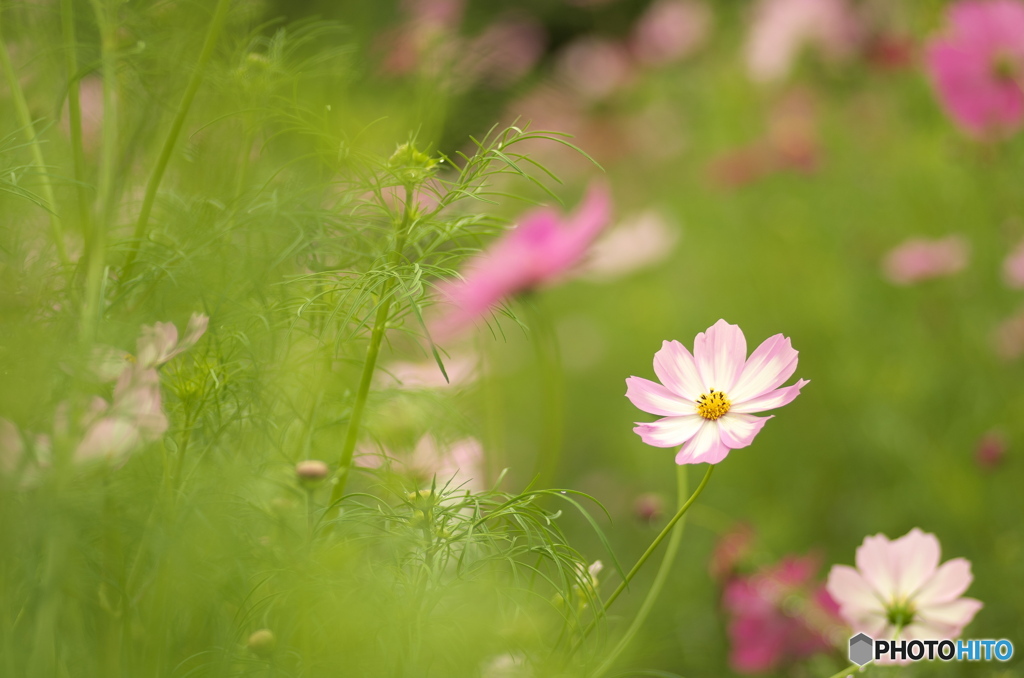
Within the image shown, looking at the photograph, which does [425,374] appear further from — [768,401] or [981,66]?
[981,66]

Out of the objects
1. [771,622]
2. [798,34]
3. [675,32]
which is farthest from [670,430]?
[675,32]

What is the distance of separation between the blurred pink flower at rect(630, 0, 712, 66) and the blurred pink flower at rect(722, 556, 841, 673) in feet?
5.01

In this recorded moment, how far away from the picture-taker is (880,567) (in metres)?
0.50

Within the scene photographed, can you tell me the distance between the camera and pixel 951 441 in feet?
3.67

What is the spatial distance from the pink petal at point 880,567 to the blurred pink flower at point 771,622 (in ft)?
0.70

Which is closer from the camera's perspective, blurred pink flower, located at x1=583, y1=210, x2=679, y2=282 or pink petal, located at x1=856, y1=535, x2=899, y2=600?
pink petal, located at x1=856, y1=535, x2=899, y2=600

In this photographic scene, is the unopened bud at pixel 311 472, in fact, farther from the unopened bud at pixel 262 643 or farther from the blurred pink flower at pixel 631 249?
the blurred pink flower at pixel 631 249

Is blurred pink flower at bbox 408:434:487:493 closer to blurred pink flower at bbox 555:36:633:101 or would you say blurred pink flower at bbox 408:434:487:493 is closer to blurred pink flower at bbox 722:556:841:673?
blurred pink flower at bbox 722:556:841:673

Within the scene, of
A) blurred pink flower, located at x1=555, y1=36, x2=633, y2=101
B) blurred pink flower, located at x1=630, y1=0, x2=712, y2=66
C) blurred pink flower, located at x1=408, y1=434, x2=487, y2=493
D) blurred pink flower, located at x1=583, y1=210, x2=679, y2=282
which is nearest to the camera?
blurred pink flower, located at x1=408, y1=434, x2=487, y2=493

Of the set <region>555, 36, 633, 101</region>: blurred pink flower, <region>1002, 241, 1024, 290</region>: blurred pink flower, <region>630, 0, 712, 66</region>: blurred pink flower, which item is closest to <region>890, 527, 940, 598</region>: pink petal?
<region>1002, 241, 1024, 290</region>: blurred pink flower

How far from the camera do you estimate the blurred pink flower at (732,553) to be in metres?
0.73

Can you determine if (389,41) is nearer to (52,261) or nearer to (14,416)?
(52,261)

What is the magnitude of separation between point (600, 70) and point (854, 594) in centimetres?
217

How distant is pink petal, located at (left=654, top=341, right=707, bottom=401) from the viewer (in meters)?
0.43
